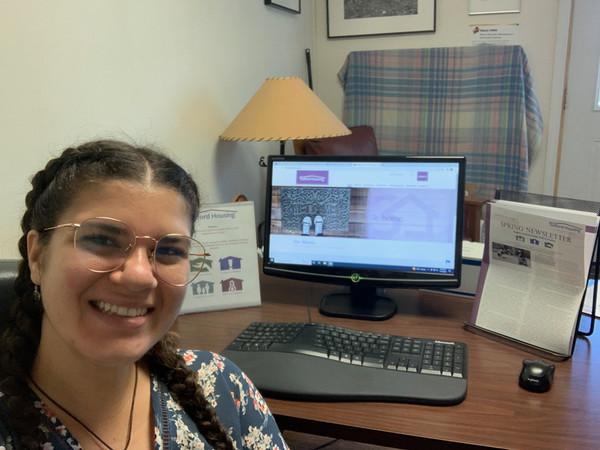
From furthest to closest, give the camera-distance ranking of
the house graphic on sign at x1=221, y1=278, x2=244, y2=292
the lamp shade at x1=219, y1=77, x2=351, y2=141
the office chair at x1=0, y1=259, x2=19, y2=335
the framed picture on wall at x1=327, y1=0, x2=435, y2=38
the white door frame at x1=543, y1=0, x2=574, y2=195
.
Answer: the framed picture on wall at x1=327, y1=0, x2=435, y2=38, the white door frame at x1=543, y1=0, x2=574, y2=195, the lamp shade at x1=219, y1=77, x2=351, y2=141, the house graphic on sign at x1=221, y1=278, x2=244, y2=292, the office chair at x1=0, y1=259, x2=19, y2=335

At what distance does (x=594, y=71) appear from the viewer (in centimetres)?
303

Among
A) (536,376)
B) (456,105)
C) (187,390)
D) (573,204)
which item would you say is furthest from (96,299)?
(456,105)

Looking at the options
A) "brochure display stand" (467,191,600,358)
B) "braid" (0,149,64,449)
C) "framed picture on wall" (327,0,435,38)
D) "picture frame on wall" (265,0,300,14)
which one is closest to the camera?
"braid" (0,149,64,449)

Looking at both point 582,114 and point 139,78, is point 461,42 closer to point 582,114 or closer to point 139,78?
point 582,114

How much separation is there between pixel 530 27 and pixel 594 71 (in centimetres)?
45

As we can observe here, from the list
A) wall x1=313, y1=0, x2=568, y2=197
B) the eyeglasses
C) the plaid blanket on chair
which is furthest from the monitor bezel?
wall x1=313, y1=0, x2=568, y2=197

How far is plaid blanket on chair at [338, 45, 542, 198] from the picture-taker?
2.99m

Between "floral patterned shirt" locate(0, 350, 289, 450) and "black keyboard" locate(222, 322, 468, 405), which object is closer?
"floral patterned shirt" locate(0, 350, 289, 450)

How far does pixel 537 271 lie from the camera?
46.5 inches

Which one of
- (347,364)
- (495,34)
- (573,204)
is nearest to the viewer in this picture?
(347,364)

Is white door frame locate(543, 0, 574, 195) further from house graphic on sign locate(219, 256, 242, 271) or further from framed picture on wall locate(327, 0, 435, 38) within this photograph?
house graphic on sign locate(219, 256, 242, 271)

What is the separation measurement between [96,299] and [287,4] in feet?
7.55

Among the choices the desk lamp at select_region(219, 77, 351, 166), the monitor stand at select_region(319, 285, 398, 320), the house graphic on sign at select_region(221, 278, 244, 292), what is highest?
the desk lamp at select_region(219, 77, 351, 166)

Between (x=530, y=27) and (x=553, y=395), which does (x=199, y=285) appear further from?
(x=530, y=27)
